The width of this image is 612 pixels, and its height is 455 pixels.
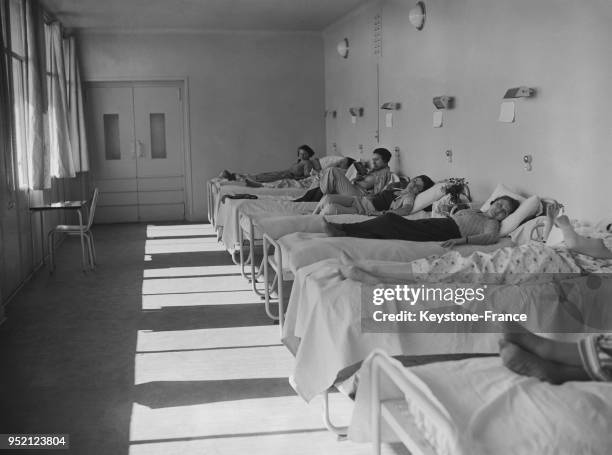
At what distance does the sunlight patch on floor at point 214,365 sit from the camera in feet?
12.9

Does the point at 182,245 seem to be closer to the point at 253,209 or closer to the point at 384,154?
the point at 253,209

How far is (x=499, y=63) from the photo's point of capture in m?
5.45

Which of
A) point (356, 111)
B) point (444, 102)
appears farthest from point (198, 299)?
point (356, 111)

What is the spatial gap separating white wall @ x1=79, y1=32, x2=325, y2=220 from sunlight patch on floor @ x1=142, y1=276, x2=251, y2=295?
445 cm

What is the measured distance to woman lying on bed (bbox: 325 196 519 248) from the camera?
4984mm

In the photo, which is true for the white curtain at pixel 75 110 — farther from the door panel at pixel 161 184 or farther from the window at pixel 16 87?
the window at pixel 16 87

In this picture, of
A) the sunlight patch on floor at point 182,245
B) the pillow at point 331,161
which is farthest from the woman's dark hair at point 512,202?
the sunlight patch on floor at point 182,245

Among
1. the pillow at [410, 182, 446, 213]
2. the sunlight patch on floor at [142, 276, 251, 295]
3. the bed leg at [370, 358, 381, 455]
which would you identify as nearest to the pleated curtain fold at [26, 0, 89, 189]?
the sunlight patch on floor at [142, 276, 251, 295]

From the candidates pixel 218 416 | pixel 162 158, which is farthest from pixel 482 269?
pixel 162 158

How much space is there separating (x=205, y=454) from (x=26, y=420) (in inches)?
37.6

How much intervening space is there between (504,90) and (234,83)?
6.00 meters

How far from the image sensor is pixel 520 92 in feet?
16.5

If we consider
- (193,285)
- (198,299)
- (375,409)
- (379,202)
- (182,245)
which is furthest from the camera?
(182,245)

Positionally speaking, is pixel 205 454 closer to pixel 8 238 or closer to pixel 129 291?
pixel 129 291
